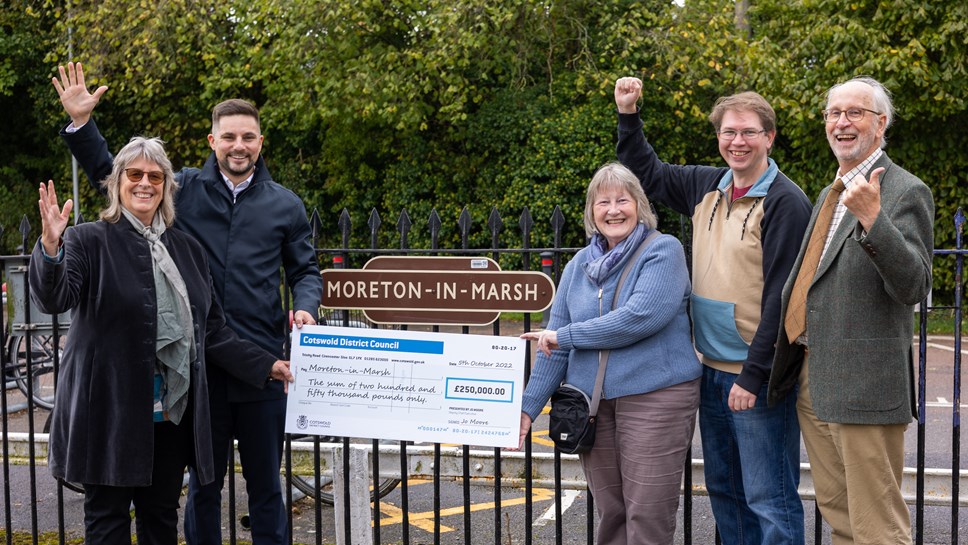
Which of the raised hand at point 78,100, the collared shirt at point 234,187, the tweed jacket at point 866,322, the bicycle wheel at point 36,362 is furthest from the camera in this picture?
the bicycle wheel at point 36,362

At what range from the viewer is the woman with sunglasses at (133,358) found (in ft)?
10.9

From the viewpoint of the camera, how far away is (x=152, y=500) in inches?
137

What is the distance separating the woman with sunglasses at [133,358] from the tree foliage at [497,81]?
9.56 metres

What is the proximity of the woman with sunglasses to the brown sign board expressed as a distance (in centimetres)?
68

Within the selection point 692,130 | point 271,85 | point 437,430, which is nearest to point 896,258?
point 437,430

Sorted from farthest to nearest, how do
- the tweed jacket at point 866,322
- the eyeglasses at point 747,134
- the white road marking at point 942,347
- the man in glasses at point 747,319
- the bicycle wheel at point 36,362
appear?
the white road marking at point 942,347
the bicycle wheel at point 36,362
the eyeglasses at point 747,134
the man in glasses at point 747,319
the tweed jacket at point 866,322

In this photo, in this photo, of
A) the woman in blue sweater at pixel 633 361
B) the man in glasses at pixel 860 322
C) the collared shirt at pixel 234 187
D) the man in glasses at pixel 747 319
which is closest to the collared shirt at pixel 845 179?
the man in glasses at pixel 860 322

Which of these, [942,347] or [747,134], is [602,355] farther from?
[942,347]

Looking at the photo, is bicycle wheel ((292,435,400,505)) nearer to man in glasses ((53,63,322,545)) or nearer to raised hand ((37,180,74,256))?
man in glasses ((53,63,322,545))

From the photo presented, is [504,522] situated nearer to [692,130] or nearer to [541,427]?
[541,427]

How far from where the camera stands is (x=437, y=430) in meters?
3.78

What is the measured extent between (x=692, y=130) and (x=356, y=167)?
6.40 meters

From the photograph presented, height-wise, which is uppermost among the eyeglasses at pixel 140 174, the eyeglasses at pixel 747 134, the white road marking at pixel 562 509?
the eyeglasses at pixel 747 134

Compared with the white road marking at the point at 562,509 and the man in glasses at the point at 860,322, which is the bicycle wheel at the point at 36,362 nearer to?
the white road marking at the point at 562,509
